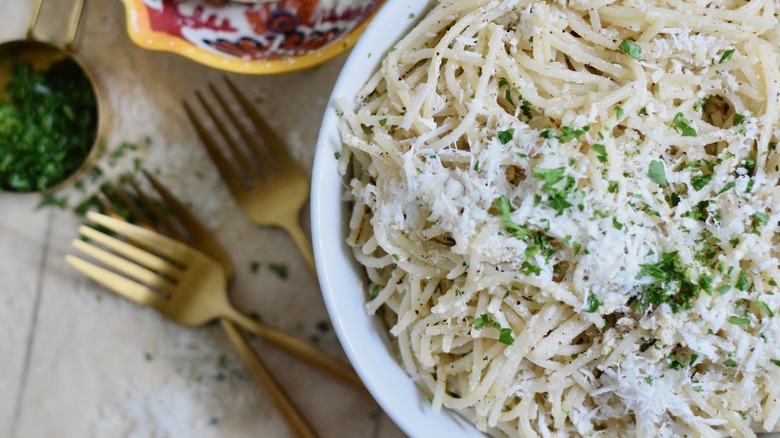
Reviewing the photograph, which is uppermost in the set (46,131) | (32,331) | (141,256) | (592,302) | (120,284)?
(592,302)

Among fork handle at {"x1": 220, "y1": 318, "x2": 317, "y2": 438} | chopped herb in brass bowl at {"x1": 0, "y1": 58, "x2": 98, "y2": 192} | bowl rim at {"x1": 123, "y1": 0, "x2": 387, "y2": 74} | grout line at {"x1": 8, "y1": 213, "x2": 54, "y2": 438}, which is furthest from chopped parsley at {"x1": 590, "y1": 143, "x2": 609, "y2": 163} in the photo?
grout line at {"x1": 8, "y1": 213, "x2": 54, "y2": 438}

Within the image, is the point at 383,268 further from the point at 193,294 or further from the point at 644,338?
the point at 193,294

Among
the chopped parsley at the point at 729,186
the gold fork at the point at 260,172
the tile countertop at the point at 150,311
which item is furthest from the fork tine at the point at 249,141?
the chopped parsley at the point at 729,186

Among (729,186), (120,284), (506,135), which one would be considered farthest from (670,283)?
(120,284)

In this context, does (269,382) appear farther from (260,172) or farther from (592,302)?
(592,302)

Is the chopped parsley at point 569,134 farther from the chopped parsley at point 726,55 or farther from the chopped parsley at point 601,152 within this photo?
the chopped parsley at point 726,55

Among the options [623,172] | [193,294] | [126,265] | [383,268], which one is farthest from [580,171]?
[126,265]
